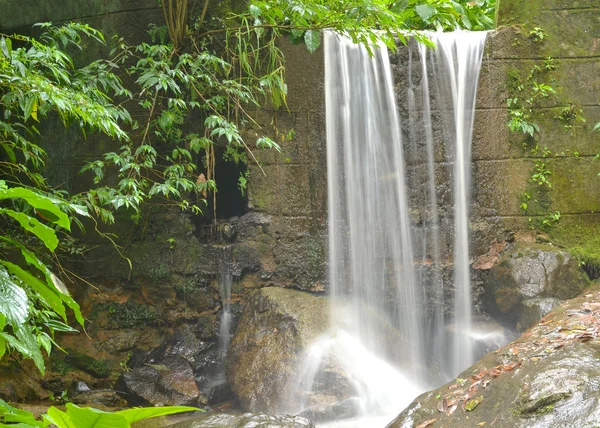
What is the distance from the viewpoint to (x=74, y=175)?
6414 millimetres

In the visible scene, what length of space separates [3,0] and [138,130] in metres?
2.05

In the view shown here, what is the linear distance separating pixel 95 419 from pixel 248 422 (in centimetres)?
303

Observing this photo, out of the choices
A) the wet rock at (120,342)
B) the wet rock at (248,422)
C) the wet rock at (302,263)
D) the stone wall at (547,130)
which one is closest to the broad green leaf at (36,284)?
the wet rock at (248,422)

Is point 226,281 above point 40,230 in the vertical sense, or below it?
below

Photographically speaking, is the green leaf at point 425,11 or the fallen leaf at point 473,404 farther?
the green leaf at point 425,11

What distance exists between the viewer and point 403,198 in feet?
21.1

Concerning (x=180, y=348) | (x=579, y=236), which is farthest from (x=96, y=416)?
(x=579, y=236)

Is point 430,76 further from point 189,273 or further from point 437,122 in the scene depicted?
point 189,273

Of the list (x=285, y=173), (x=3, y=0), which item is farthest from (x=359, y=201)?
(x=3, y=0)

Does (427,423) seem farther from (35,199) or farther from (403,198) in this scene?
(35,199)

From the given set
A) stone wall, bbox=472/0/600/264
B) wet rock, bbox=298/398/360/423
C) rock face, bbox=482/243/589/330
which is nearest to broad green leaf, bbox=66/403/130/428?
wet rock, bbox=298/398/360/423

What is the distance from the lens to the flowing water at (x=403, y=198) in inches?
242

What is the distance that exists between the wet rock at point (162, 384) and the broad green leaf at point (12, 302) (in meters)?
4.10

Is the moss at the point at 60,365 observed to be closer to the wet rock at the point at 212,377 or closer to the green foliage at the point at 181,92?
the green foliage at the point at 181,92
